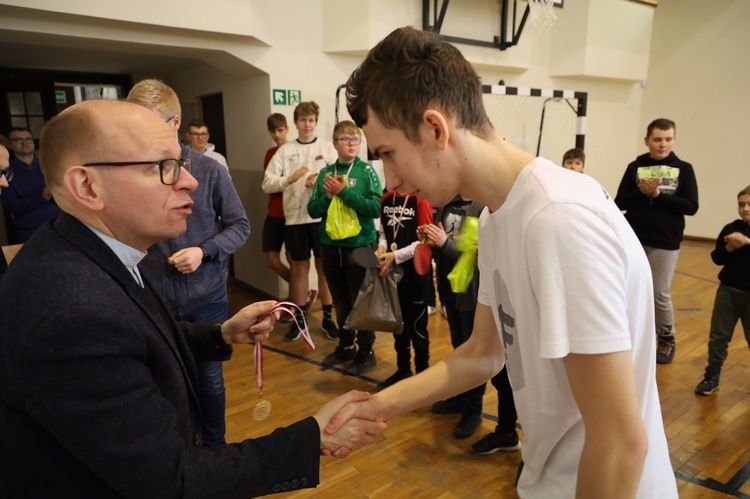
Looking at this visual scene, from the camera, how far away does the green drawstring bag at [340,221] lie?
12.5 feet

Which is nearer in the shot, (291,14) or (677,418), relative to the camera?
(677,418)

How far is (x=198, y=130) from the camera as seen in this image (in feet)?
16.2

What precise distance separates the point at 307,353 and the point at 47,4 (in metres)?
3.39

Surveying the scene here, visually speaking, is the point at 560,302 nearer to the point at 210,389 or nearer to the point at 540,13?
the point at 210,389

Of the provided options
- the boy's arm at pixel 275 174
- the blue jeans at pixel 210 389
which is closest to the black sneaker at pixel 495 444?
the blue jeans at pixel 210 389

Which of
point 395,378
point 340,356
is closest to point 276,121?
point 340,356

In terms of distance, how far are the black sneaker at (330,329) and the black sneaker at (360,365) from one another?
70cm

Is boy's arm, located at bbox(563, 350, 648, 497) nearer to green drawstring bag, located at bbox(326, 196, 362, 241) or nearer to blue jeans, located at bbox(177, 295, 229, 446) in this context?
blue jeans, located at bbox(177, 295, 229, 446)

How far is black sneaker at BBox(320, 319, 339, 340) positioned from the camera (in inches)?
184

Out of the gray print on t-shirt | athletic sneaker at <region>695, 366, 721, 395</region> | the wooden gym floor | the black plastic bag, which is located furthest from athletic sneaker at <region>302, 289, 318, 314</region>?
the gray print on t-shirt

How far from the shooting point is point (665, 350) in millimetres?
4027

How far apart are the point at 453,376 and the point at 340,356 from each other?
284 centimetres

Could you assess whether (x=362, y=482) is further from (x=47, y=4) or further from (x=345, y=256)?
(x=47, y=4)

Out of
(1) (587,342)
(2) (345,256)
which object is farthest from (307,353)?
(1) (587,342)
